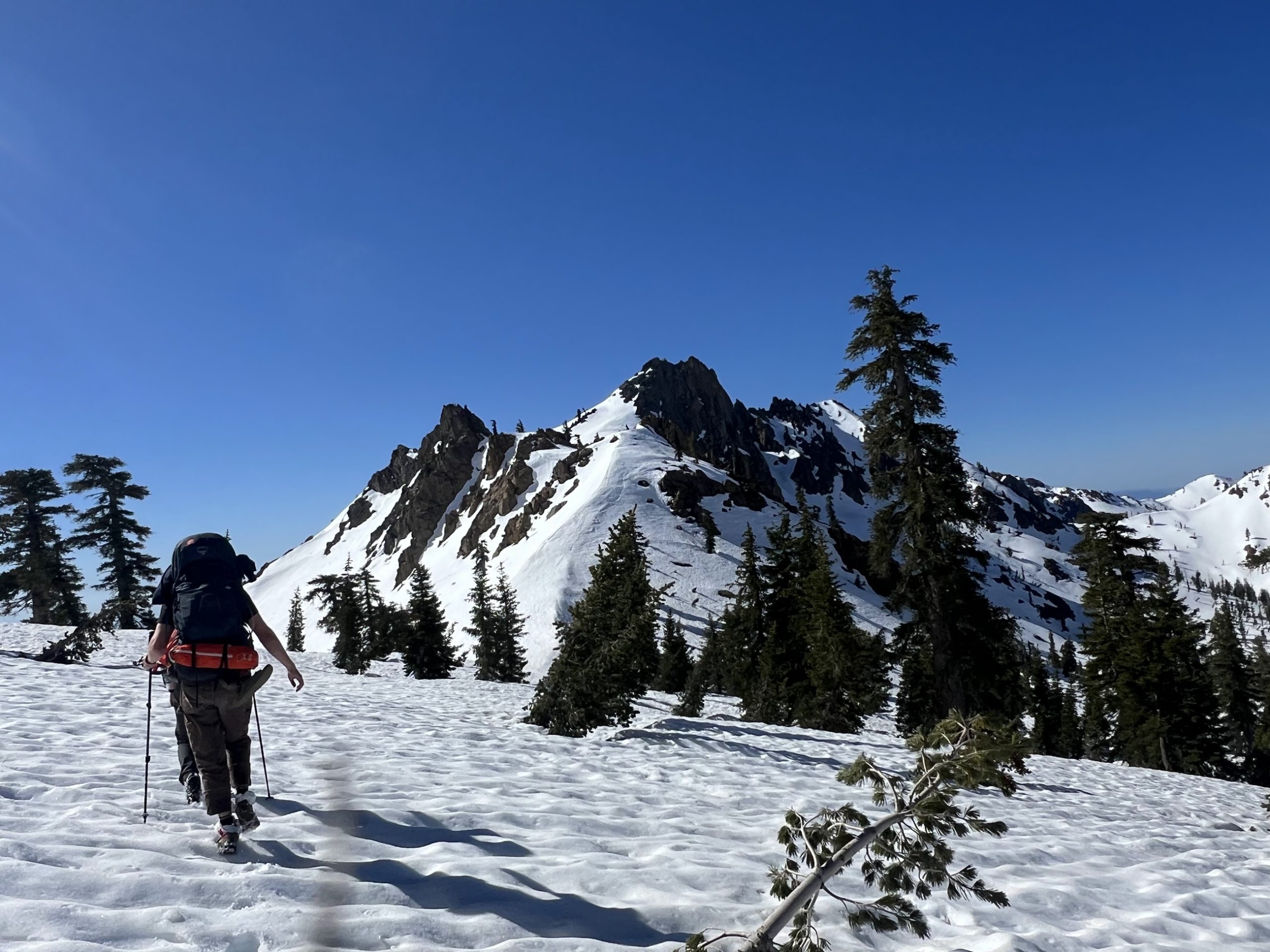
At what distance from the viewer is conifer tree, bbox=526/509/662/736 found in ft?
42.4

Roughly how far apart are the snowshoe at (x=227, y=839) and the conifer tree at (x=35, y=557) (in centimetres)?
3620

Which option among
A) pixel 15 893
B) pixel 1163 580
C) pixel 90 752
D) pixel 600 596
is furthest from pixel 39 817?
pixel 1163 580

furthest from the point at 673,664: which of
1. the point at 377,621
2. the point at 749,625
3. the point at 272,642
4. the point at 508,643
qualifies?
the point at 272,642

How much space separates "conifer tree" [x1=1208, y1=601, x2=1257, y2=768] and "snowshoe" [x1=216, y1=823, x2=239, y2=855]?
4892cm

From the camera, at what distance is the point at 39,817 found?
16.2ft

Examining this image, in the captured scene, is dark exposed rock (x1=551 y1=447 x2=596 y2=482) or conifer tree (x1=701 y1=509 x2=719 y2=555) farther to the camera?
dark exposed rock (x1=551 y1=447 x2=596 y2=482)

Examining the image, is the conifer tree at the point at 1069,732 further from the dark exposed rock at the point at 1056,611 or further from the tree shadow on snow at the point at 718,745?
the dark exposed rock at the point at 1056,611

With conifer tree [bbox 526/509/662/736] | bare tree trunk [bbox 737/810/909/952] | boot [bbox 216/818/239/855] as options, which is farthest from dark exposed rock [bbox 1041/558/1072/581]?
boot [bbox 216/818/239/855]

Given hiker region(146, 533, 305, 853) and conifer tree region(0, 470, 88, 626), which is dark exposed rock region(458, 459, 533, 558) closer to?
conifer tree region(0, 470, 88, 626)

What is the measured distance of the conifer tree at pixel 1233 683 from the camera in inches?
1501

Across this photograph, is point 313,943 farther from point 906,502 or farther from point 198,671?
point 906,502

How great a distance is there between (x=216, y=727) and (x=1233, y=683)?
52329 mm

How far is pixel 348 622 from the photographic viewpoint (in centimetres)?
3566

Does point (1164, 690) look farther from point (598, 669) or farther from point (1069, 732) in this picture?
point (598, 669)
